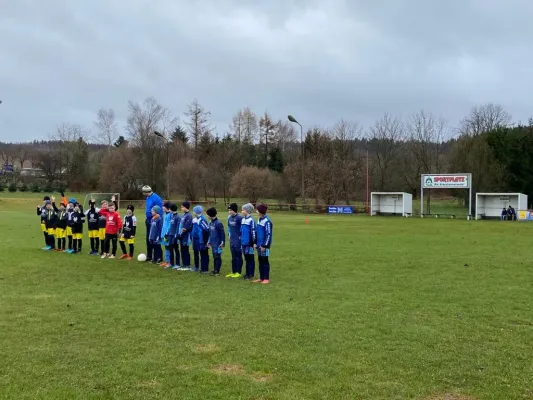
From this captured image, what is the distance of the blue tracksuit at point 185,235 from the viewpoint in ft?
45.2

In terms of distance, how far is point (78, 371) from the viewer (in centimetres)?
558

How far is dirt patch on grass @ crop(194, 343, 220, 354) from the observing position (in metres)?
6.31

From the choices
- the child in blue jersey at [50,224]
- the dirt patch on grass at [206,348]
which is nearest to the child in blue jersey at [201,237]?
the dirt patch on grass at [206,348]

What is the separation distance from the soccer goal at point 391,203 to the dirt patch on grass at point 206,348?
146 feet

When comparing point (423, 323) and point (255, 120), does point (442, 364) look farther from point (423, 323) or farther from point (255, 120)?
point (255, 120)

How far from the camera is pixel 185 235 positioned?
13.9 metres

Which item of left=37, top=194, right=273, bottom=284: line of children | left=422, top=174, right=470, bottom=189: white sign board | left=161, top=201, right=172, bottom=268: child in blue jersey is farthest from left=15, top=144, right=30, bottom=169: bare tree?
left=161, top=201, right=172, bottom=268: child in blue jersey

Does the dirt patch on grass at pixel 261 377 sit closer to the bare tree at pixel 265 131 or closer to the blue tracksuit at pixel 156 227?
the blue tracksuit at pixel 156 227

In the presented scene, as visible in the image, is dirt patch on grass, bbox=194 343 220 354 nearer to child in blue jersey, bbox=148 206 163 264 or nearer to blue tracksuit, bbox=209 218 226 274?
blue tracksuit, bbox=209 218 226 274

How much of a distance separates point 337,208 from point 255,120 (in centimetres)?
3510

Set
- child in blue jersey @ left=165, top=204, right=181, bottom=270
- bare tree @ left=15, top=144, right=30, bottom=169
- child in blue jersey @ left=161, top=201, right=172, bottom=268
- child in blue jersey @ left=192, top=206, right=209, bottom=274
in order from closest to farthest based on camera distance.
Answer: child in blue jersey @ left=192, top=206, right=209, bottom=274 → child in blue jersey @ left=165, top=204, right=181, bottom=270 → child in blue jersey @ left=161, top=201, right=172, bottom=268 → bare tree @ left=15, top=144, right=30, bottom=169

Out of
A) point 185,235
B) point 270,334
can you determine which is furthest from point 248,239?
point 270,334

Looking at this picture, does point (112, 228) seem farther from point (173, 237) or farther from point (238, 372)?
point (238, 372)

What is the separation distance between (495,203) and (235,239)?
131 ft
